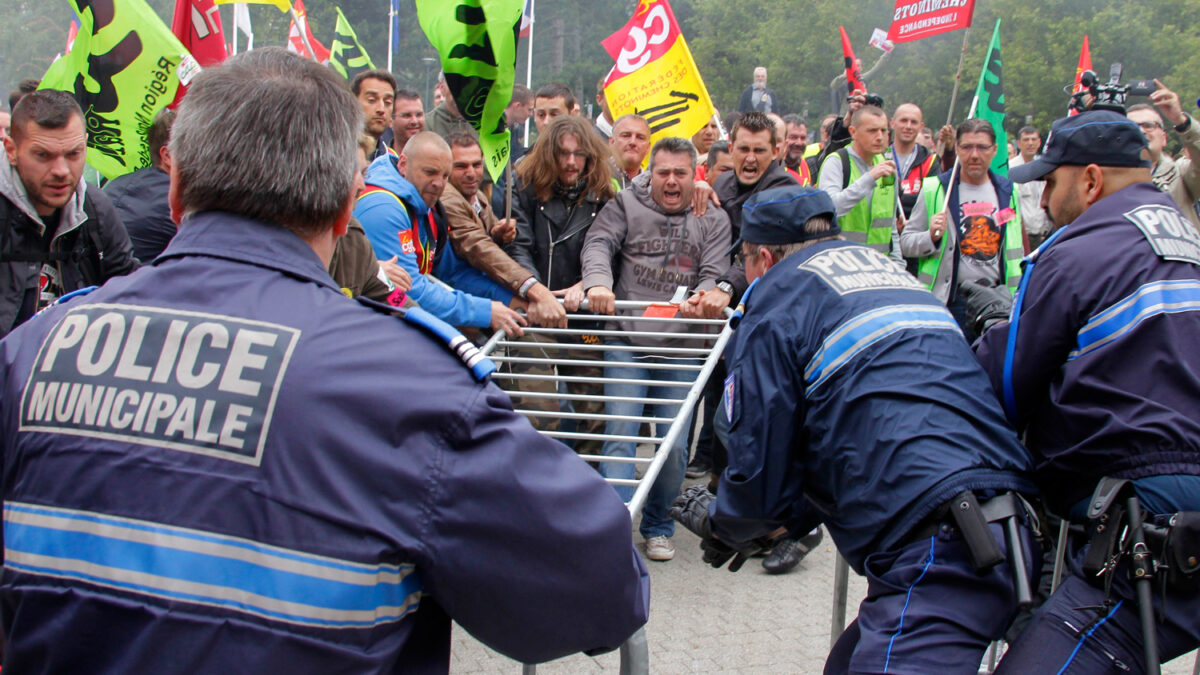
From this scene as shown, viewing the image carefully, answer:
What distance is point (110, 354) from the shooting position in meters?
1.31

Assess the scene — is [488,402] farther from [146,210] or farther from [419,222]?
[146,210]

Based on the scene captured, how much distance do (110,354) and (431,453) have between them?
0.46m

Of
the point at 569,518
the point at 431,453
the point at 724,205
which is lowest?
the point at 724,205

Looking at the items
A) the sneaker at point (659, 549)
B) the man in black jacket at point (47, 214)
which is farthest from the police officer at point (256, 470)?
the sneaker at point (659, 549)

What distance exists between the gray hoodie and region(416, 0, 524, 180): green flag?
0.75m

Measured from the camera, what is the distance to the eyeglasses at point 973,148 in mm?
6637

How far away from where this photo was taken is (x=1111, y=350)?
A: 2.40m

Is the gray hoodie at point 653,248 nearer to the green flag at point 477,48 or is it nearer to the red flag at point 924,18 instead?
the green flag at point 477,48

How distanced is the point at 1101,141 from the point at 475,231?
3.12 meters

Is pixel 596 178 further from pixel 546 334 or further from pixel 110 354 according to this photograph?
pixel 110 354

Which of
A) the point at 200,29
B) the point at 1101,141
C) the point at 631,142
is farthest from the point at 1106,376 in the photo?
the point at 200,29

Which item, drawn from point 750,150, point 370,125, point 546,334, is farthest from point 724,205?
point 370,125

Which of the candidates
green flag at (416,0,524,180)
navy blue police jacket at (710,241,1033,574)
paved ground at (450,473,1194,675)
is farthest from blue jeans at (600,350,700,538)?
navy blue police jacket at (710,241,1033,574)

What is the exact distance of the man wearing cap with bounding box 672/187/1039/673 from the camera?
2.31 meters
